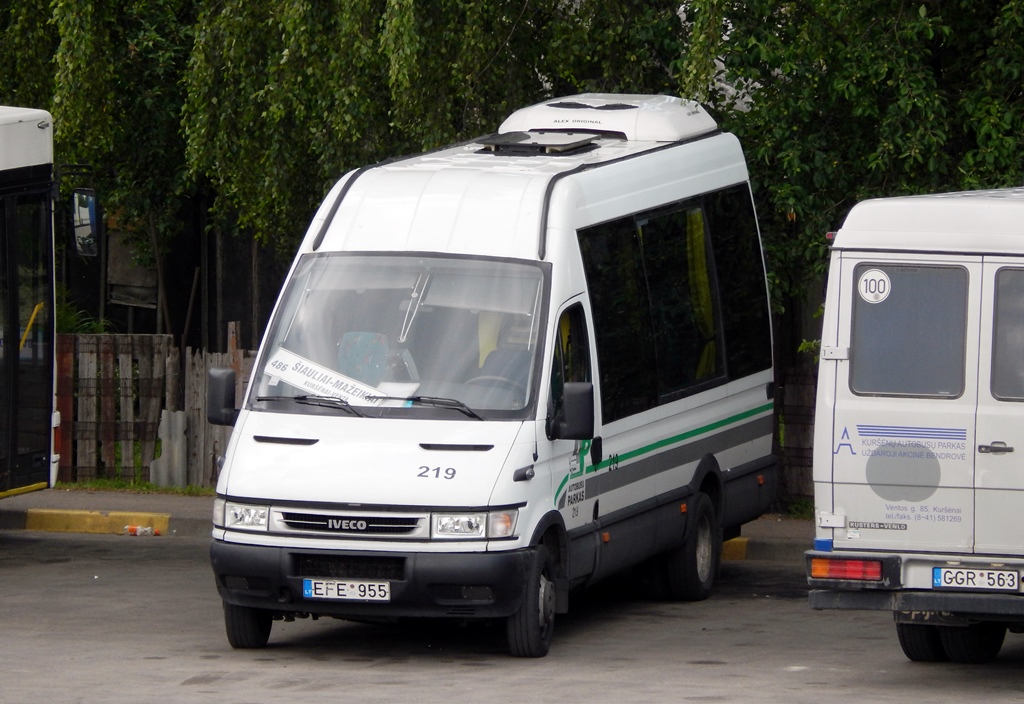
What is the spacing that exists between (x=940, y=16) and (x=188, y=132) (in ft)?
20.6

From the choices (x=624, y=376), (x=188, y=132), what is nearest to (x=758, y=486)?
(x=624, y=376)

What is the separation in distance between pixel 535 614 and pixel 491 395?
3.89 feet

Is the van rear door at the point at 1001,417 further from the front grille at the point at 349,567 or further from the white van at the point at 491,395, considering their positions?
the front grille at the point at 349,567

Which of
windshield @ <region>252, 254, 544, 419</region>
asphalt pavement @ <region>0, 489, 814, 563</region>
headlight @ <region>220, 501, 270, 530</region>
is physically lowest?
Answer: asphalt pavement @ <region>0, 489, 814, 563</region>

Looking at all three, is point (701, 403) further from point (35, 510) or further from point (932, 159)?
point (35, 510)

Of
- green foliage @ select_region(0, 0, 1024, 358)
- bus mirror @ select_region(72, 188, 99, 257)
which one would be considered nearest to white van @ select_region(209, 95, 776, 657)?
green foliage @ select_region(0, 0, 1024, 358)

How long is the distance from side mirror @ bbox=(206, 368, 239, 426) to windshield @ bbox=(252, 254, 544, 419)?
159 mm

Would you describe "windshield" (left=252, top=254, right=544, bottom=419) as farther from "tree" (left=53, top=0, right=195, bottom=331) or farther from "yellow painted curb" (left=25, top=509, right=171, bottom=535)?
"tree" (left=53, top=0, right=195, bottom=331)

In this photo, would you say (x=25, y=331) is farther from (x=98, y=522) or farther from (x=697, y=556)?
(x=697, y=556)

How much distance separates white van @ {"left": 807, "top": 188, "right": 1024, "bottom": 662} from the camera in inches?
346

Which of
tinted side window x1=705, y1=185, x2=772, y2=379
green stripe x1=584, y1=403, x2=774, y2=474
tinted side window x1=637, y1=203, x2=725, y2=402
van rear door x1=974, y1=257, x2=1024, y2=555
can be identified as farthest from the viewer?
tinted side window x1=705, y1=185, x2=772, y2=379

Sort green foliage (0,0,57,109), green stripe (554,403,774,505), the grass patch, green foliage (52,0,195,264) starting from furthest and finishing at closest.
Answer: the grass patch
green foliage (0,0,57,109)
green foliage (52,0,195,264)
green stripe (554,403,774,505)

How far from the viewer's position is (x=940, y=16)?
43.7 ft

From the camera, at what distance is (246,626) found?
9.98m
